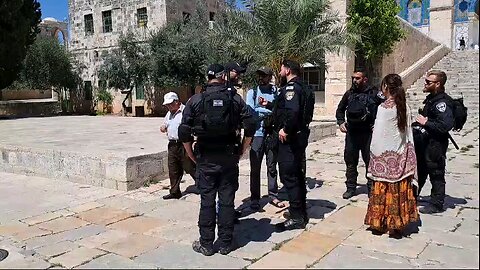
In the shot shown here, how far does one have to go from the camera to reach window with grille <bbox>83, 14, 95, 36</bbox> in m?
27.5

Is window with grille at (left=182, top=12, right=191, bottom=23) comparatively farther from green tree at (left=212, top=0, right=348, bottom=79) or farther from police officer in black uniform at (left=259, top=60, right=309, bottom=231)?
police officer in black uniform at (left=259, top=60, right=309, bottom=231)

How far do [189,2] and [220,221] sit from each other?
936 inches

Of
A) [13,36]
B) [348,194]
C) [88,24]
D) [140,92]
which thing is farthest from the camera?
[88,24]

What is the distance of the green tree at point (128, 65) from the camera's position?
76.2ft

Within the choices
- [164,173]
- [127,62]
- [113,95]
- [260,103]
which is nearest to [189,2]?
[127,62]

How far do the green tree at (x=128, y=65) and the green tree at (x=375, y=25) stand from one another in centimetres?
1200

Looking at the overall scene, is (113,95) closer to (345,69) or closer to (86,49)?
(86,49)

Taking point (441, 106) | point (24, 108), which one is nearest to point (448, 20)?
point (441, 106)

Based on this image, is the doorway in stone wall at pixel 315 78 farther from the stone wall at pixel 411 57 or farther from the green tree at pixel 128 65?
the green tree at pixel 128 65

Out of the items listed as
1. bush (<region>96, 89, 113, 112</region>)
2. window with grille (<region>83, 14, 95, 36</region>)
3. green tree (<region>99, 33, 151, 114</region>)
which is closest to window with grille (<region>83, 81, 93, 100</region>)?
bush (<region>96, 89, 113, 112</region>)

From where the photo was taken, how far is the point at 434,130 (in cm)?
458

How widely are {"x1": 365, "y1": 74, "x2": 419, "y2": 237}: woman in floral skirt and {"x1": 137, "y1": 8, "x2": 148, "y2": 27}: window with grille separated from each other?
22672 mm

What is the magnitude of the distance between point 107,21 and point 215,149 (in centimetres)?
2542

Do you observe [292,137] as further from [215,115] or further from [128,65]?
[128,65]
